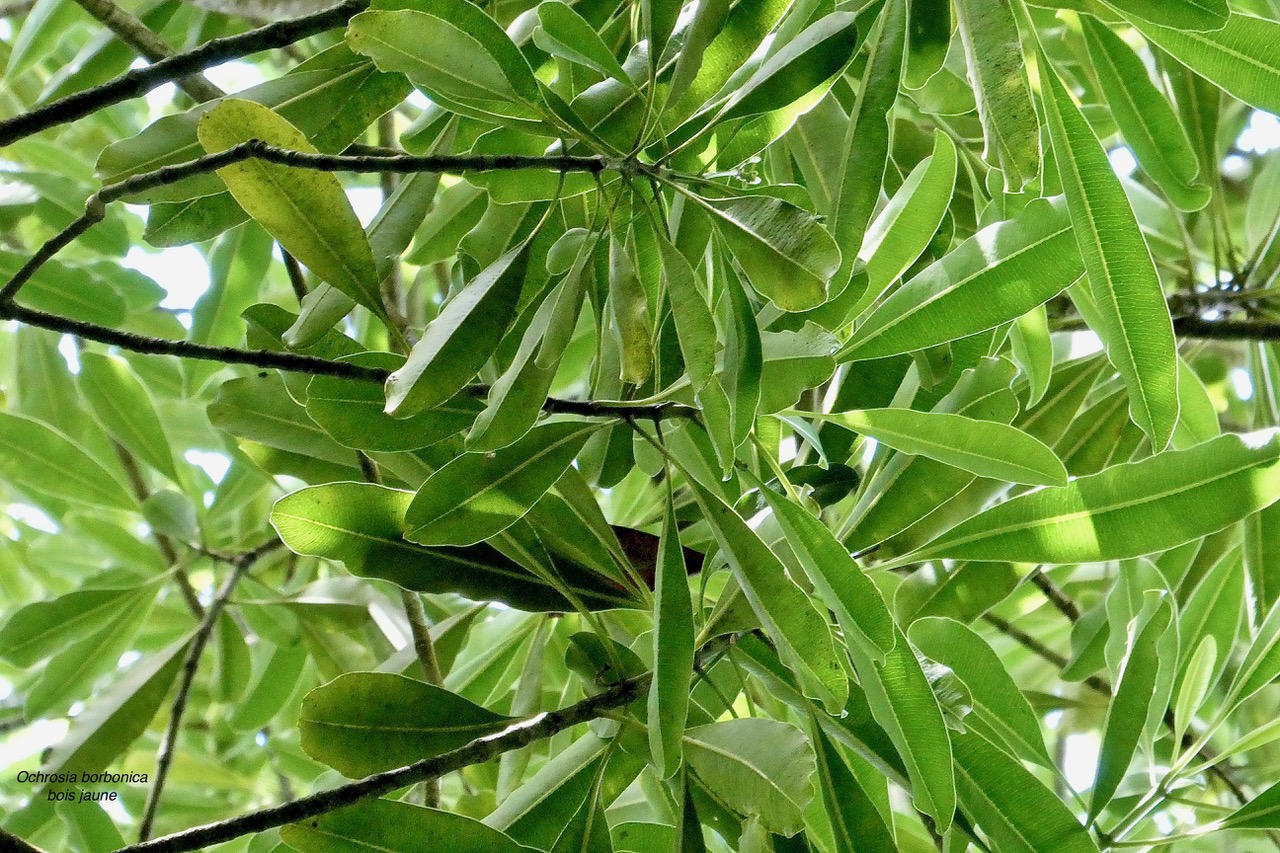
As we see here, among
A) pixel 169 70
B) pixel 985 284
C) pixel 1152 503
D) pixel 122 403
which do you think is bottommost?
pixel 1152 503

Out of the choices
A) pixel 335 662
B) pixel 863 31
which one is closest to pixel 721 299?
pixel 863 31

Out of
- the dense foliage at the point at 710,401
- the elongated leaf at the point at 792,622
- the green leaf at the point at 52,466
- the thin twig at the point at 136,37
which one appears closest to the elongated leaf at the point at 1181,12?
the dense foliage at the point at 710,401

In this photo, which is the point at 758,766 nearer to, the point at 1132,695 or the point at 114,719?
the point at 1132,695

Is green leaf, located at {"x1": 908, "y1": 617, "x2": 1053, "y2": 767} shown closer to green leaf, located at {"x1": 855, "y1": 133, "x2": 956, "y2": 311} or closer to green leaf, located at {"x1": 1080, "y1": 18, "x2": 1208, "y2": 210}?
green leaf, located at {"x1": 855, "y1": 133, "x2": 956, "y2": 311}

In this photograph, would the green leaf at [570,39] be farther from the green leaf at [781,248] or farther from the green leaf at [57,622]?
the green leaf at [57,622]

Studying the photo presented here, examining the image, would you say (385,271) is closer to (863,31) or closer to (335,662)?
(863,31)

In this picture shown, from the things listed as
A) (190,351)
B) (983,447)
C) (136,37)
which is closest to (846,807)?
(983,447)

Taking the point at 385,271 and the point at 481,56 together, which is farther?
the point at 385,271
